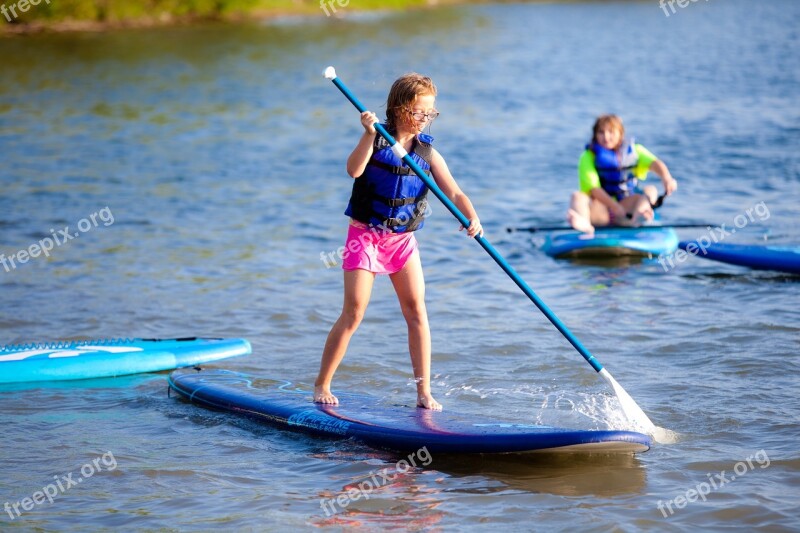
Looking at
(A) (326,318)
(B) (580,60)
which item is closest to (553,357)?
(A) (326,318)

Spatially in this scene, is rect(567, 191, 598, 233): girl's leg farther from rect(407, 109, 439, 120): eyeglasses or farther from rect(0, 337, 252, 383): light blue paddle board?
rect(407, 109, 439, 120): eyeglasses

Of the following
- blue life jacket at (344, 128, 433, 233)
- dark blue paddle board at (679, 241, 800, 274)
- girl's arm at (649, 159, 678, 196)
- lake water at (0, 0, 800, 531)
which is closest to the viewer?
lake water at (0, 0, 800, 531)

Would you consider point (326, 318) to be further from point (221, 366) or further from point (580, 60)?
point (580, 60)

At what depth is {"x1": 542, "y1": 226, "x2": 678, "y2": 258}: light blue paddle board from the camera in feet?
28.4

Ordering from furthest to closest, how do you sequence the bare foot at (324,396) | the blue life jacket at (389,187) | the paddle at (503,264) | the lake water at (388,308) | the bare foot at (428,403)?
the bare foot at (324,396) → the bare foot at (428,403) → the blue life jacket at (389,187) → the paddle at (503,264) → the lake water at (388,308)

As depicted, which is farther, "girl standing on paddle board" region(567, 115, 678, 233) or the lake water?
"girl standing on paddle board" region(567, 115, 678, 233)

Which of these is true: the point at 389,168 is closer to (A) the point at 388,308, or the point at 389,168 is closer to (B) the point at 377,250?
(B) the point at 377,250

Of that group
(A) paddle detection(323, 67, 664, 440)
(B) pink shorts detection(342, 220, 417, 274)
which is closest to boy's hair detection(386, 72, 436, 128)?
(A) paddle detection(323, 67, 664, 440)

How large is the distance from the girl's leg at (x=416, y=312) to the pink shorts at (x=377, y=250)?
49 millimetres

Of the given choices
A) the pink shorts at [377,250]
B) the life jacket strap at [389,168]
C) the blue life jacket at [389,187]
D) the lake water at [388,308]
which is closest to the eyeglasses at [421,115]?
the blue life jacket at [389,187]

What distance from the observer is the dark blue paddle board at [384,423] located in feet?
14.6

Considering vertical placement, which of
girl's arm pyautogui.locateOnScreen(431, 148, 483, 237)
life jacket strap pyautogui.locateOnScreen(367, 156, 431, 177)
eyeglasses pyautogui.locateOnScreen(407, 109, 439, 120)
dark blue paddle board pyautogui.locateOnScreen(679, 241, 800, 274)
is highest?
eyeglasses pyautogui.locateOnScreen(407, 109, 439, 120)

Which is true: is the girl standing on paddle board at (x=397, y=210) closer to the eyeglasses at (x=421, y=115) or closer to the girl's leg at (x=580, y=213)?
the eyeglasses at (x=421, y=115)

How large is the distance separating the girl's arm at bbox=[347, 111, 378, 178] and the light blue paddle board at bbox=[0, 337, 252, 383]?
85.4 inches
